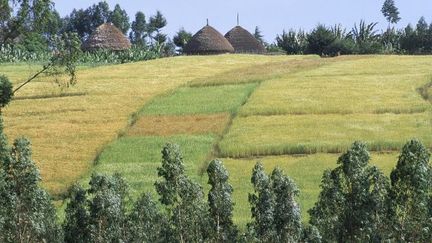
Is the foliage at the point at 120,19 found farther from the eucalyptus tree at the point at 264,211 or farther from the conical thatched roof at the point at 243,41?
the eucalyptus tree at the point at 264,211

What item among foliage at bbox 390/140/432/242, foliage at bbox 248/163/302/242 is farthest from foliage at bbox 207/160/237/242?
foliage at bbox 390/140/432/242

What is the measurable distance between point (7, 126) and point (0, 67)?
28975 mm

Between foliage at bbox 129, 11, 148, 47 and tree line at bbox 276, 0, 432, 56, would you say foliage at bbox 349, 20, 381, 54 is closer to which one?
tree line at bbox 276, 0, 432, 56

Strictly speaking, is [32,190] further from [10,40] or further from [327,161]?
[327,161]

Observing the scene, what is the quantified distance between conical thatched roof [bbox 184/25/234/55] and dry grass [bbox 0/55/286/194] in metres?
14.7

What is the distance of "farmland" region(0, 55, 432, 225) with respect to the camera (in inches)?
1281

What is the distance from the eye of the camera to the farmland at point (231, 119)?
107 ft

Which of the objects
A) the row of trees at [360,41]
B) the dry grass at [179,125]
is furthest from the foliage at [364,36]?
the dry grass at [179,125]

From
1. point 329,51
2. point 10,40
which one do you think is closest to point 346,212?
point 10,40

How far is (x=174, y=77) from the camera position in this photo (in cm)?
5762

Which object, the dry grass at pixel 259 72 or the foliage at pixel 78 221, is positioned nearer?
the foliage at pixel 78 221

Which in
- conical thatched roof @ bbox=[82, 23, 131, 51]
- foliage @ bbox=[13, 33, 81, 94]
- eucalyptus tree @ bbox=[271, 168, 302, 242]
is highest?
foliage @ bbox=[13, 33, 81, 94]

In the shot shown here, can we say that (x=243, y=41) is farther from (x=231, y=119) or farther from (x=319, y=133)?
(x=319, y=133)

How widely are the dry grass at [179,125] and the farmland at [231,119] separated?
44mm
